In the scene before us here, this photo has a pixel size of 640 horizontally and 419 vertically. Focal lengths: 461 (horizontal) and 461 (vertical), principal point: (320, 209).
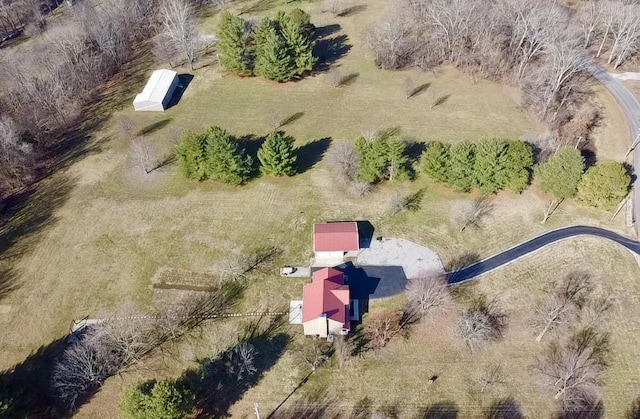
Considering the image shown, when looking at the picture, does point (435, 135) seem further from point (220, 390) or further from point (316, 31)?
point (220, 390)

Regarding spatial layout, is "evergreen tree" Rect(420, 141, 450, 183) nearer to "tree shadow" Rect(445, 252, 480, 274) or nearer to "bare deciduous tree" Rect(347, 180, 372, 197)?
"bare deciduous tree" Rect(347, 180, 372, 197)

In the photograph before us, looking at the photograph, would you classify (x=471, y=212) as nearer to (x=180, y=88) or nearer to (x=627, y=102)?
(x=627, y=102)

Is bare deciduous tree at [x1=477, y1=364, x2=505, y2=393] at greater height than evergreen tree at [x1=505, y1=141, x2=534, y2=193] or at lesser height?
lesser

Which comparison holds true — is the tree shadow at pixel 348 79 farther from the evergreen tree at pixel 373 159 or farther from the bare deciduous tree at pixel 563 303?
the bare deciduous tree at pixel 563 303

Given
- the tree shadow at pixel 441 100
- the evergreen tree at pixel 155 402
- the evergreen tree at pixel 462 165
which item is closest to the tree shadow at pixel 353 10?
the tree shadow at pixel 441 100

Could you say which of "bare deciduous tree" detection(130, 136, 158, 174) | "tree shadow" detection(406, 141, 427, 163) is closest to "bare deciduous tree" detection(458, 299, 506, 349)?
"tree shadow" detection(406, 141, 427, 163)

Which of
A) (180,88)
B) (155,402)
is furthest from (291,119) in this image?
(155,402)

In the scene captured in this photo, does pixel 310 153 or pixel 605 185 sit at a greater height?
pixel 310 153
